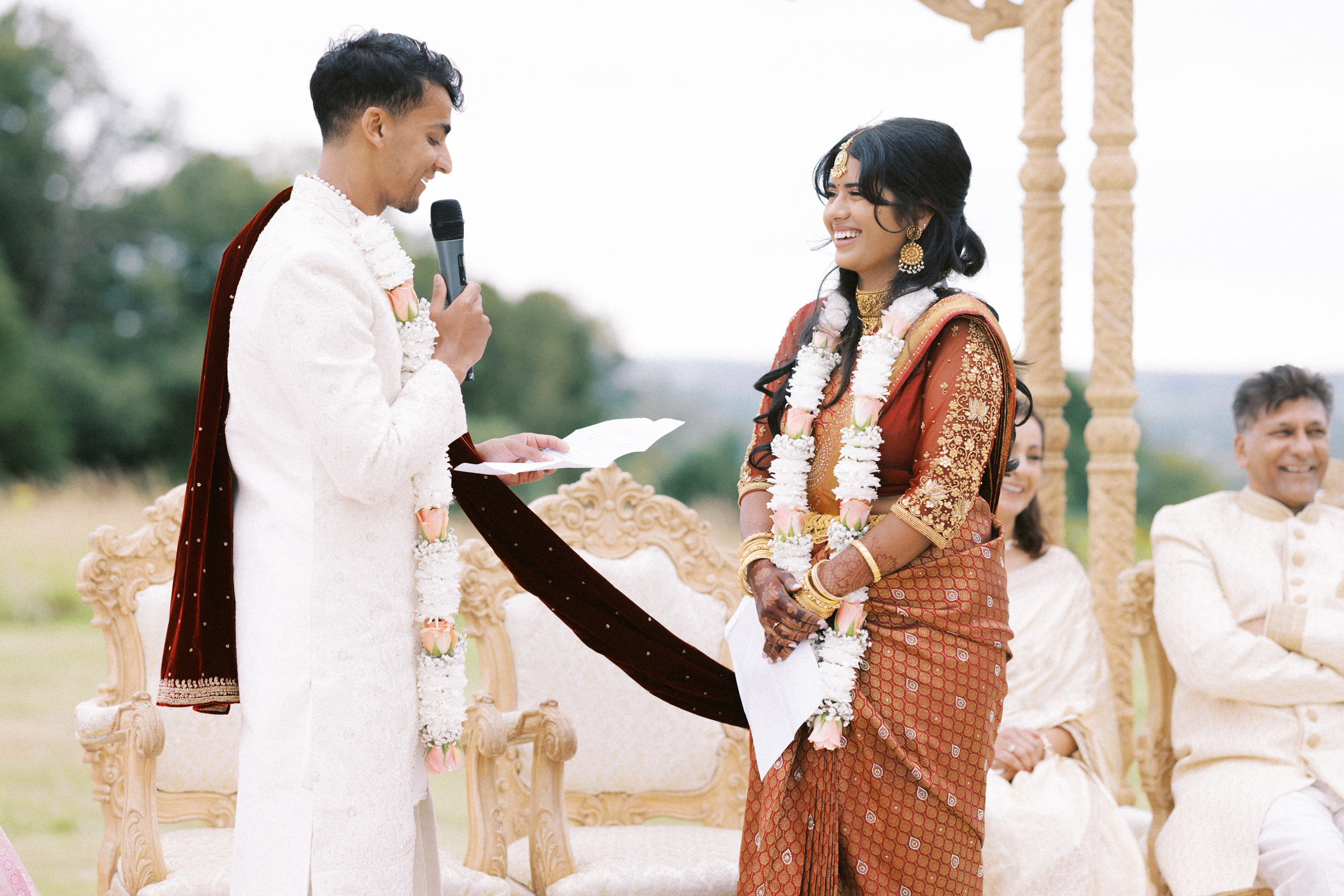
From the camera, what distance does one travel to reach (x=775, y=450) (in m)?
2.15

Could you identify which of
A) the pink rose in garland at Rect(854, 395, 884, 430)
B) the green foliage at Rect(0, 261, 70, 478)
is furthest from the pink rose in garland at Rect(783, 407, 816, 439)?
the green foliage at Rect(0, 261, 70, 478)

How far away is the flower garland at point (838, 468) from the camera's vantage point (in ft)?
6.50

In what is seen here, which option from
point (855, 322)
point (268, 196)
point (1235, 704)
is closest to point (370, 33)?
point (855, 322)

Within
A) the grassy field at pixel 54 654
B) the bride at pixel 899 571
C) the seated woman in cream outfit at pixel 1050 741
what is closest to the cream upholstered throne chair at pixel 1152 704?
the seated woman in cream outfit at pixel 1050 741

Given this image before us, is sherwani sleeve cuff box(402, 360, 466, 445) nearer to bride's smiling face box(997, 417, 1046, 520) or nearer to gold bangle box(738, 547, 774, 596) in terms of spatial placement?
gold bangle box(738, 547, 774, 596)

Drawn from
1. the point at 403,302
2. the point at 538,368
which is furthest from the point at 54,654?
the point at 403,302

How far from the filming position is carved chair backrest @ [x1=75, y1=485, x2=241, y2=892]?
2.72 metres

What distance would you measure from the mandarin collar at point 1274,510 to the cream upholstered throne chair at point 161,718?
211 cm

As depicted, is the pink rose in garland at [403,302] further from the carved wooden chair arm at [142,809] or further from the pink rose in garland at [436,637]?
the carved wooden chair arm at [142,809]

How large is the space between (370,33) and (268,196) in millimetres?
6185

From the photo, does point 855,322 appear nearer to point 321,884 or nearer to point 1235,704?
point 321,884

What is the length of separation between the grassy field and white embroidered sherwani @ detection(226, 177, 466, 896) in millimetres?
3726

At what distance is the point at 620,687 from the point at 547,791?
1.56 feet

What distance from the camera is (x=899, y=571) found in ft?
6.51
